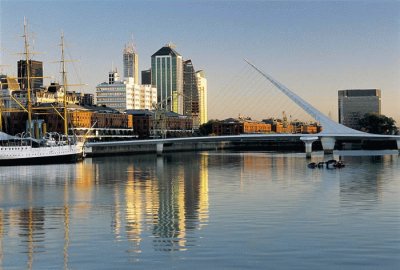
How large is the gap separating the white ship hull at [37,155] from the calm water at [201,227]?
37.5 meters

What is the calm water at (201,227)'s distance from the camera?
58.5ft

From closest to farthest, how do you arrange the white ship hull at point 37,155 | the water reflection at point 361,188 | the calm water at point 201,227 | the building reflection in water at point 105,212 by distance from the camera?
the calm water at point 201,227 → the building reflection in water at point 105,212 → the water reflection at point 361,188 → the white ship hull at point 37,155

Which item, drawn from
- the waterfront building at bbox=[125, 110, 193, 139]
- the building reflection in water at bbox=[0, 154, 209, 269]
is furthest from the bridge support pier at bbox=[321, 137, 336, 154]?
the waterfront building at bbox=[125, 110, 193, 139]

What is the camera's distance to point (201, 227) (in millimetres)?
23266

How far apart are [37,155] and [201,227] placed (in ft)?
196

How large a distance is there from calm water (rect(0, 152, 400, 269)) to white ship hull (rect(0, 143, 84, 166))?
3748cm

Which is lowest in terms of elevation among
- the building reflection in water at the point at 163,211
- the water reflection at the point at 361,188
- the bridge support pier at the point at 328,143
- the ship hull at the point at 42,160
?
the water reflection at the point at 361,188

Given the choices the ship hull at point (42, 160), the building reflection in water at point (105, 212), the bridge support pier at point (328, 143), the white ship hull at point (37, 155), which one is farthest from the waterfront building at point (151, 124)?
the building reflection in water at point (105, 212)

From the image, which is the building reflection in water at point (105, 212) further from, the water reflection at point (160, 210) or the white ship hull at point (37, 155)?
the white ship hull at point (37, 155)

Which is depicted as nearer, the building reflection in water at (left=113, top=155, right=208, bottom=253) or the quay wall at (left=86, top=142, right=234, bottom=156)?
the building reflection in water at (left=113, top=155, right=208, bottom=253)

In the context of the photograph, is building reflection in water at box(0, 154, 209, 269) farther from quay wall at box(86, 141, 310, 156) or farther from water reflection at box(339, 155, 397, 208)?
quay wall at box(86, 141, 310, 156)

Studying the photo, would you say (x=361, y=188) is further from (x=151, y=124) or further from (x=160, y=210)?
(x=151, y=124)

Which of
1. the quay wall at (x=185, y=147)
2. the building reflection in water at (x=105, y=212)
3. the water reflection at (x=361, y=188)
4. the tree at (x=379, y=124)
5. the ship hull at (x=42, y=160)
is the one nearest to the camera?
the building reflection in water at (x=105, y=212)

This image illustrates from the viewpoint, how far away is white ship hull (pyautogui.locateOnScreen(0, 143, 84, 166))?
77375mm
